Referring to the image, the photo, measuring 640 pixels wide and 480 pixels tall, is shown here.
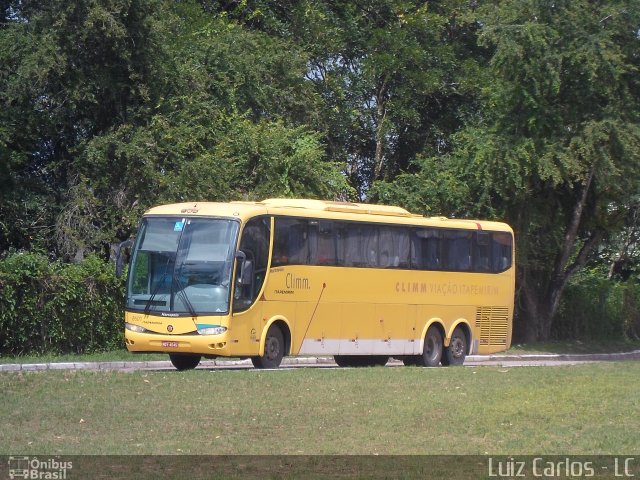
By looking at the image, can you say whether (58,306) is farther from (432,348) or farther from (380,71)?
(380,71)

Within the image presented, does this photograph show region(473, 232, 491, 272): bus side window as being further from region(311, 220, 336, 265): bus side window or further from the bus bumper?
the bus bumper

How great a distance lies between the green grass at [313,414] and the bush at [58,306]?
24.5ft

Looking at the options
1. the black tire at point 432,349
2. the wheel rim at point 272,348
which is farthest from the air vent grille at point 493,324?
the wheel rim at point 272,348

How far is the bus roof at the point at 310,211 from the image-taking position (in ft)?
71.3

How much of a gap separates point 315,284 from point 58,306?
6.56m

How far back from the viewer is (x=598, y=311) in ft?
138

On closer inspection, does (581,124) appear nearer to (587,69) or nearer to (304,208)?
(587,69)

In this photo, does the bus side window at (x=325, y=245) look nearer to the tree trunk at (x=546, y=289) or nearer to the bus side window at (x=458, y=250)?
the bus side window at (x=458, y=250)

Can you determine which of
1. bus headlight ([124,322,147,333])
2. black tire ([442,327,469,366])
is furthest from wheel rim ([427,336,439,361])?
bus headlight ([124,322,147,333])

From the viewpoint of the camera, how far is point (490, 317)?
91.8ft

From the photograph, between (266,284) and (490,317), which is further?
(490,317)

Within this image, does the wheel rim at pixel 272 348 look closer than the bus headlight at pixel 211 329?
No

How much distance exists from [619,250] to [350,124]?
561 inches

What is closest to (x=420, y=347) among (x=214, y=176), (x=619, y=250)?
(x=214, y=176)
